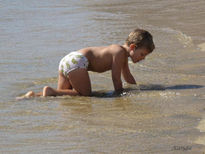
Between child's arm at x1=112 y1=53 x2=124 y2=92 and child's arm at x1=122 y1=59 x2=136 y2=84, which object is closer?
child's arm at x1=112 y1=53 x2=124 y2=92

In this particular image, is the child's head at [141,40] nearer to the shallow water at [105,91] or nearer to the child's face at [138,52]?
the child's face at [138,52]

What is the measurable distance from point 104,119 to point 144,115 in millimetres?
341

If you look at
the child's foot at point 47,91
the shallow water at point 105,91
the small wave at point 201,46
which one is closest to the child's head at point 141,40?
the shallow water at point 105,91

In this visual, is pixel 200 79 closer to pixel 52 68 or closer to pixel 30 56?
pixel 52 68

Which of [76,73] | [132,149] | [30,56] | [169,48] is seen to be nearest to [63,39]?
[30,56]

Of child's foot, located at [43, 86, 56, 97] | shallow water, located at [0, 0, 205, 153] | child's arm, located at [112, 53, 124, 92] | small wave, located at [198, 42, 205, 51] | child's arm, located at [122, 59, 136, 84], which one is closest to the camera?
shallow water, located at [0, 0, 205, 153]

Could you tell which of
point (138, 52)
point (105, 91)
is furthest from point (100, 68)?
point (138, 52)

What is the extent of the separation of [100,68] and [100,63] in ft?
0.21

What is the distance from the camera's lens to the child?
4980mm

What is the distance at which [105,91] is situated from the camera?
17.0ft

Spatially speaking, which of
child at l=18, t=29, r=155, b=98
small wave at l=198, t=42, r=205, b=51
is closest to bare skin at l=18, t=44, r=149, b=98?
child at l=18, t=29, r=155, b=98

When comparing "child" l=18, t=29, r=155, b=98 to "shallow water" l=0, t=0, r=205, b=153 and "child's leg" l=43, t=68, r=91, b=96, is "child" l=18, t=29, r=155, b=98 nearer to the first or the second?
"child's leg" l=43, t=68, r=91, b=96

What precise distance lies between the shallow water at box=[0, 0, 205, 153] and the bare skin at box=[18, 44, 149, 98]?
136 mm

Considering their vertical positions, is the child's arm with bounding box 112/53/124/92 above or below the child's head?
below
